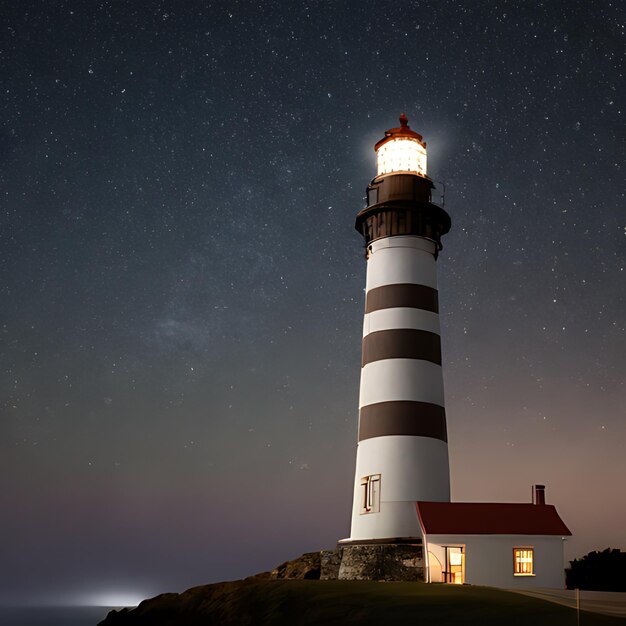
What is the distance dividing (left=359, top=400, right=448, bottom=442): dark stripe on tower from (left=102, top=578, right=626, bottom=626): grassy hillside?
563cm

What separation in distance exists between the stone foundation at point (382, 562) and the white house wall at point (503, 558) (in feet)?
1.91

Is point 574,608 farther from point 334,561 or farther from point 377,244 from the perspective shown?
point 377,244

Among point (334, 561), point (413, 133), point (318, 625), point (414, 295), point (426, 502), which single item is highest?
point (413, 133)

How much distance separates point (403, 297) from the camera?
91.7ft

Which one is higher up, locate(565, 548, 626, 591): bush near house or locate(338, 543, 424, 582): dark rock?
locate(565, 548, 626, 591): bush near house

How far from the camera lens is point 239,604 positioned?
23188 millimetres

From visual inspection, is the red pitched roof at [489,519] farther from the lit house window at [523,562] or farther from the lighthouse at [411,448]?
the lit house window at [523,562]

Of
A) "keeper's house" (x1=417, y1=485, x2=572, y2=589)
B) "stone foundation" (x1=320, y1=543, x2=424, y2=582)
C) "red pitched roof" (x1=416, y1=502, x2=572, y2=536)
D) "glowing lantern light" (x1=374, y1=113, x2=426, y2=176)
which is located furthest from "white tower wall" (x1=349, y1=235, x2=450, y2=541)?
"glowing lantern light" (x1=374, y1=113, x2=426, y2=176)

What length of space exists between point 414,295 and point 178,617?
1288 cm

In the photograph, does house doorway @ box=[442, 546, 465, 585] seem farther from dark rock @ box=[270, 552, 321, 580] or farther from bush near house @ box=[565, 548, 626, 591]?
bush near house @ box=[565, 548, 626, 591]

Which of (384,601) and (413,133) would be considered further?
(413,133)

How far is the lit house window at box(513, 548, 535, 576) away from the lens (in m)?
24.3

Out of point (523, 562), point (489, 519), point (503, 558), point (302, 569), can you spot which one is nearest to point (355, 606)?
point (503, 558)

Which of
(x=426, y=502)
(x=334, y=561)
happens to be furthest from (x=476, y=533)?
(x=334, y=561)
